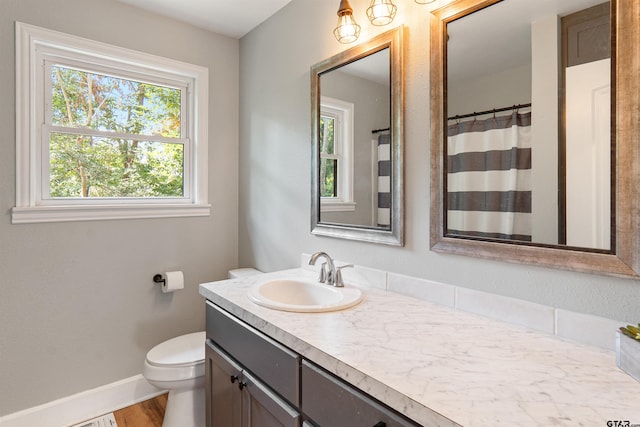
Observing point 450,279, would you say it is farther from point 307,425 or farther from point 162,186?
point 162,186

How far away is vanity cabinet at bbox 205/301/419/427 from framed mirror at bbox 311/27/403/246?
680mm

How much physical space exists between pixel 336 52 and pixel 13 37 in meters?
1.68

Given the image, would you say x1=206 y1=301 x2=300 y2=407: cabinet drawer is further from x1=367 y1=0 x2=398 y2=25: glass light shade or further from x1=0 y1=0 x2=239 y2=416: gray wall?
x1=367 y1=0 x2=398 y2=25: glass light shade

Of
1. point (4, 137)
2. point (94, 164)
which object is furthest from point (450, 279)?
point (4, 137)

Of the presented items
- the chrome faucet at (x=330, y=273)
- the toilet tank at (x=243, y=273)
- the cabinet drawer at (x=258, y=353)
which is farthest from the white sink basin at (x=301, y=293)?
the toilet tank at (x=243, y=273)

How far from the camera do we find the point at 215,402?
1517 millimetres

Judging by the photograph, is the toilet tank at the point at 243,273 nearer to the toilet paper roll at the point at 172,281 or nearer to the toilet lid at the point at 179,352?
the toilet paper roll at the point at 172,281

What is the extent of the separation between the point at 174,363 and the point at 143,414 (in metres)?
0.63

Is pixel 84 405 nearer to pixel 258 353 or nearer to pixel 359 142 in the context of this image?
pixel 258 353

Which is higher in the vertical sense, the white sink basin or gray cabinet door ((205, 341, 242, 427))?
the white sink basin

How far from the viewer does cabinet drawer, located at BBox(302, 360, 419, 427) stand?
0.78 metres

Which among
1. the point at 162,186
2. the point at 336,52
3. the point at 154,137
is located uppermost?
the point at 336,52

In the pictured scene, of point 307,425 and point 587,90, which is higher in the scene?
point 587,90

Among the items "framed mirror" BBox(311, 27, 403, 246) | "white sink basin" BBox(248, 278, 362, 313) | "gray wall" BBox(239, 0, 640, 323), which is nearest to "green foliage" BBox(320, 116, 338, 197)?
"framed mirror" BBox(311, 27, 403, 246)
